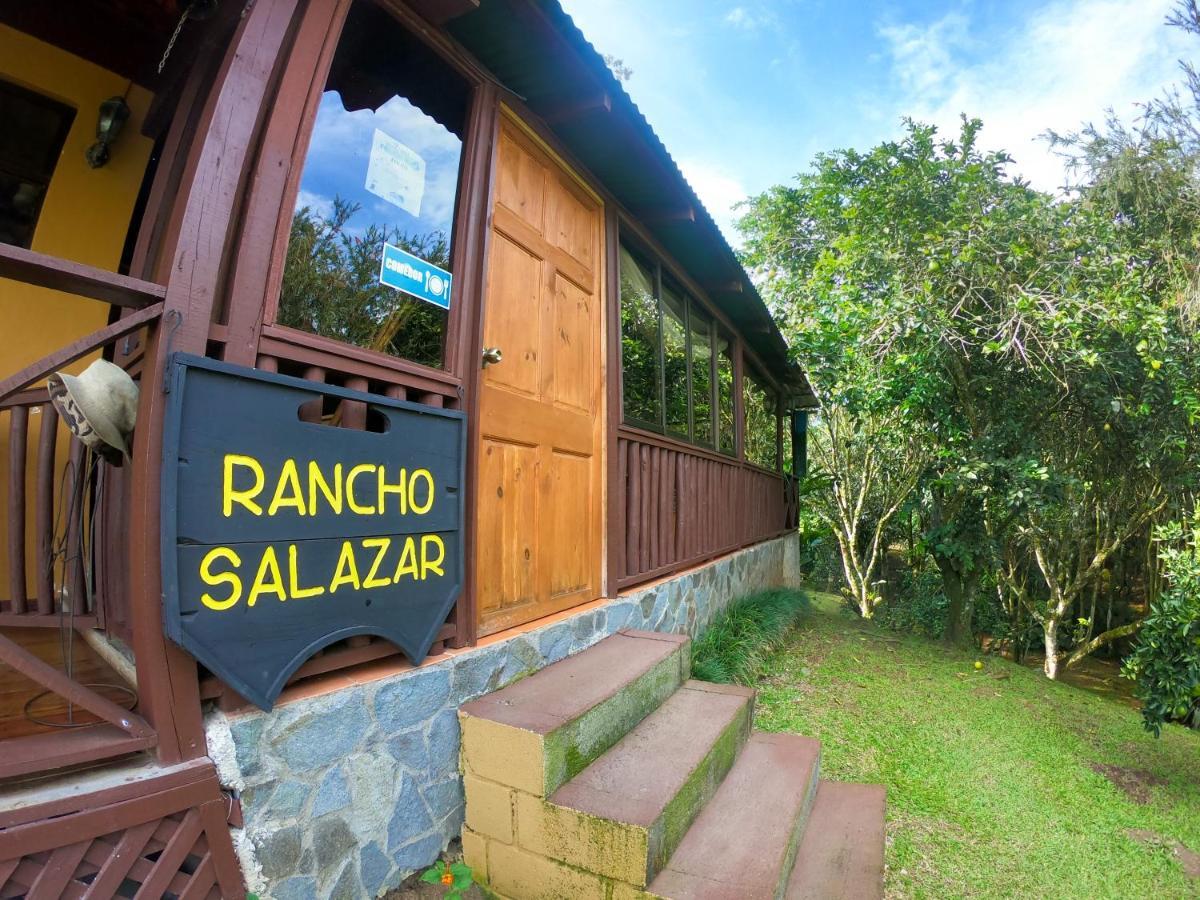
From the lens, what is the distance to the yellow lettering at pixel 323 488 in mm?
1824

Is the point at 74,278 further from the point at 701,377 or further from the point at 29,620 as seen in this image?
the point at 701,377

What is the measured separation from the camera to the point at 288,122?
6.23ft

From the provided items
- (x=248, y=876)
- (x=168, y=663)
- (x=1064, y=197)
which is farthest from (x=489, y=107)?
(x=1064, y=197)

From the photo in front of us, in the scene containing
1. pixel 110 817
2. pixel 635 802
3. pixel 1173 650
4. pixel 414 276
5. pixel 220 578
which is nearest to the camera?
pixel 110 817

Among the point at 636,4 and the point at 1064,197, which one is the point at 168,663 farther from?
the point at 1064,197

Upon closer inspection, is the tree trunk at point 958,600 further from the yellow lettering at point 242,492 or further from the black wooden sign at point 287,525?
the yellow lettering at point 242,492

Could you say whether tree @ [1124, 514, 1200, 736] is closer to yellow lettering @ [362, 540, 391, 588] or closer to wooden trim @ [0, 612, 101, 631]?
yellow lettering @ [362, 540, 391, 588]

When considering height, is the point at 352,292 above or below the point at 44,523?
above

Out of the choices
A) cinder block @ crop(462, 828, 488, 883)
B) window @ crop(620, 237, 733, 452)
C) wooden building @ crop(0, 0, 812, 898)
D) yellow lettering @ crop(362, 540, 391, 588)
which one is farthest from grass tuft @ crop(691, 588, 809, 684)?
yellow lettering @ crop(362, 540, 391, 588)

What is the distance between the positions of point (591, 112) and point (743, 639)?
161 inches

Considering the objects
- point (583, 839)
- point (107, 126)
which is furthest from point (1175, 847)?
point (107, 126)

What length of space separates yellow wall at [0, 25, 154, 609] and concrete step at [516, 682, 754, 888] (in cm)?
275

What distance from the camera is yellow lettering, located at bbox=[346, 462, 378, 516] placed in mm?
1933

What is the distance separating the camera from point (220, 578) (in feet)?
5.25
